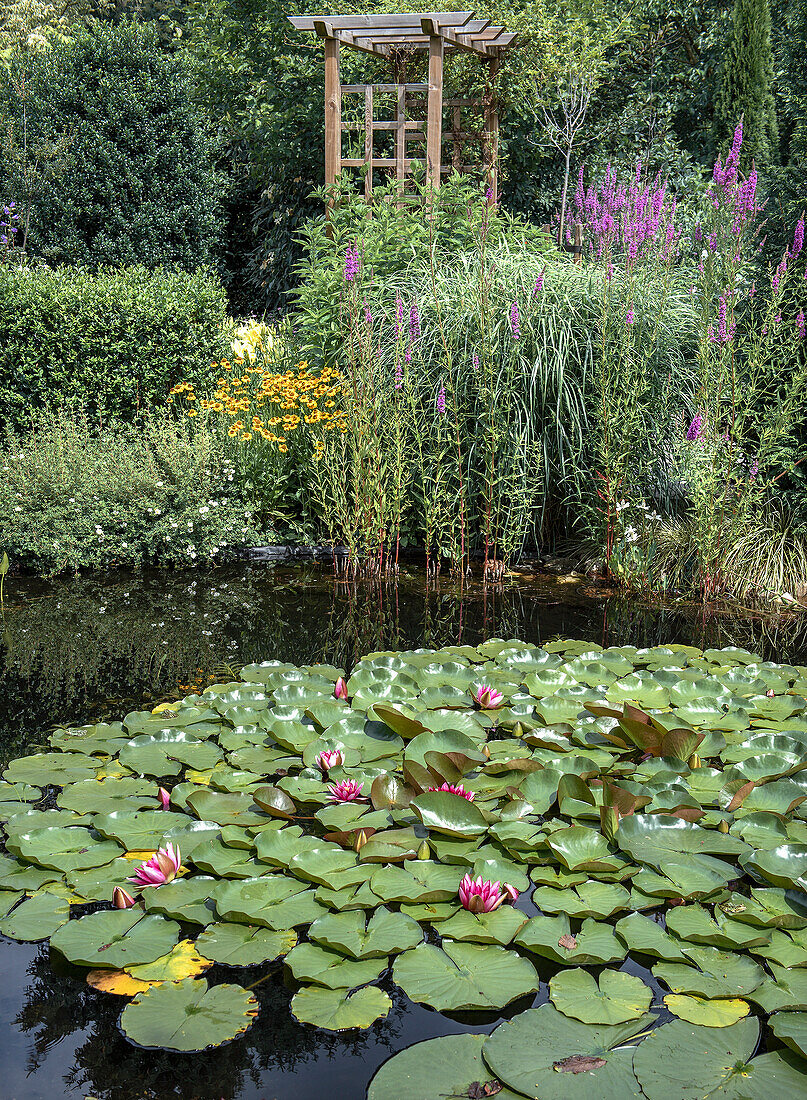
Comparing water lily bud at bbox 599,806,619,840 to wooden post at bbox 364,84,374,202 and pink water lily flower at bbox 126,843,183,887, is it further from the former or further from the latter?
wooden post at bbox 364,84,374,202

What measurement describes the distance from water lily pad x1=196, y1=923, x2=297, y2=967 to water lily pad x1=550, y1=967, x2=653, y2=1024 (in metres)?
0.51

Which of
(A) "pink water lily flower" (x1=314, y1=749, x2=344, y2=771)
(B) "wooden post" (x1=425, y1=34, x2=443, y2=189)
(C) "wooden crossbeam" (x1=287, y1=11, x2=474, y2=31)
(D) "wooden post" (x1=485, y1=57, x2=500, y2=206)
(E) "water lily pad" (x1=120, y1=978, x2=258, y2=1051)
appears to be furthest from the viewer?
(D) "wooden post" (x1=485, y1=57, x2=500, y2=206)

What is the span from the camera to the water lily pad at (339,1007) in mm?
1562

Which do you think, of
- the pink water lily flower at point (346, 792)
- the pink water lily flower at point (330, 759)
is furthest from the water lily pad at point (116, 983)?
the pink water lily flower at point (330, 759)

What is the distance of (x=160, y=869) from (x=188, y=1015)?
411mm

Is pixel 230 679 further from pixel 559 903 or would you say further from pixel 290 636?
pixel 559 903

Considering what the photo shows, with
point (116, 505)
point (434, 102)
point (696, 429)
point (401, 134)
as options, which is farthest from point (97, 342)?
point (696, 429)

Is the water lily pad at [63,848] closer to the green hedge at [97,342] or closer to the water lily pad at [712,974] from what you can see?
the water lily pad at [712,974]

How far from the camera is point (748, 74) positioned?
30.6 ft

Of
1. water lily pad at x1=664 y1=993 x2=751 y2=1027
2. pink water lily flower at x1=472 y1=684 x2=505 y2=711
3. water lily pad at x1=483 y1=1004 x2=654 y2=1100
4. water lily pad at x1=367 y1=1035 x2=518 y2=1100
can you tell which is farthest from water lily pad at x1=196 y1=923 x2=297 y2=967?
pink water lily flower at x1=472 y1=684 x2=505 y2=711

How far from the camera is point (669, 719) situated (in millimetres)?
2621

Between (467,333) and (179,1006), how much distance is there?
152 inches

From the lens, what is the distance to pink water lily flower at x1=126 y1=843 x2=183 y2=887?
1.92m

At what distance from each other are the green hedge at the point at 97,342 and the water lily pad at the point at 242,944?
184 inches
